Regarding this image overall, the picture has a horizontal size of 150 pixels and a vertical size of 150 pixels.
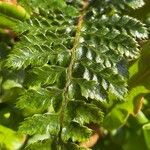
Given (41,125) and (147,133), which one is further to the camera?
(147,133)

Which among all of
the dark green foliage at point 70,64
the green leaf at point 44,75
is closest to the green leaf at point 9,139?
the dark green foliage at point 70,64

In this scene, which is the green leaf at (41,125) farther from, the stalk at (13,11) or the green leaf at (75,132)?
the stalk at (13,11)

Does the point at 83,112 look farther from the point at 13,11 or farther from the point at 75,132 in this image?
the point at 13,11

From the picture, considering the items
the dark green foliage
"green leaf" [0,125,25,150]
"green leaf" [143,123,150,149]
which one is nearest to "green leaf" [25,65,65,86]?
the dark green foliage

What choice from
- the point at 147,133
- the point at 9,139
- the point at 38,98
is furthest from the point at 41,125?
the point at 147,133

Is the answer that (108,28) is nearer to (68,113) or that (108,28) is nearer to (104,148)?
(68,113)

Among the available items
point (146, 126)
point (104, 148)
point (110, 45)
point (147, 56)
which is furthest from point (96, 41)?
point (104, 148)

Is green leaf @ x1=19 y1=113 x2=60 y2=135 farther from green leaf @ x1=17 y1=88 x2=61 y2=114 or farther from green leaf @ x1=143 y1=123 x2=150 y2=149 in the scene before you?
green leaf @ x1=143 y1=123 x2=150 y2=149

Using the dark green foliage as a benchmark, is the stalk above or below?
above

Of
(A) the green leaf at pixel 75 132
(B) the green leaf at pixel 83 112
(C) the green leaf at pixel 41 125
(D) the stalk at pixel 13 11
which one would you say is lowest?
(A) the green leaf at pixel 75 132
